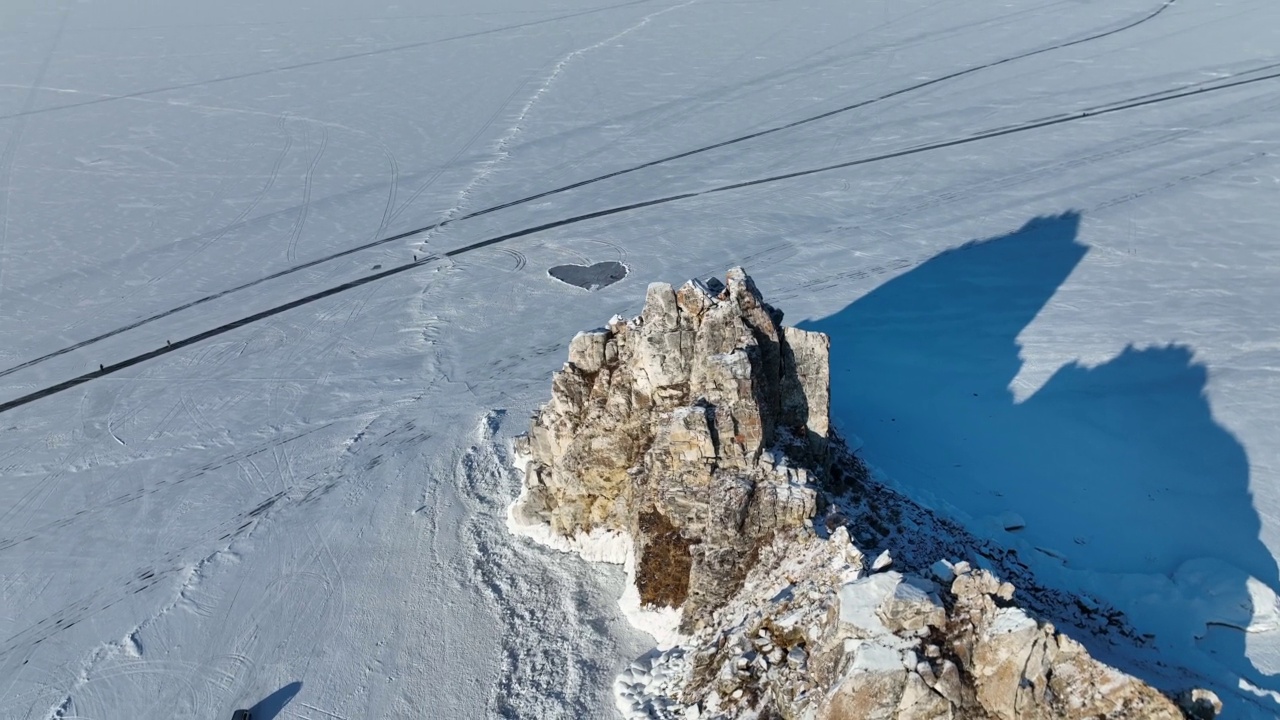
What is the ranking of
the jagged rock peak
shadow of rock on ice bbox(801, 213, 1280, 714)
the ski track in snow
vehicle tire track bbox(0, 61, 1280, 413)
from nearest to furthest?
the jagged rock peak, shadow of rock on ice bbox(801, 213, 1280, 714), vehicle tire track bbox(0, 61, 1280, 413), the ski track in snow

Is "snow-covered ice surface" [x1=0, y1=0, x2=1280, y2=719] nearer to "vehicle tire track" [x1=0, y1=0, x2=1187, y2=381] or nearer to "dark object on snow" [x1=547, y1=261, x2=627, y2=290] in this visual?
"vehicle tire track" [x1=0, y1=0, x2=1187, y2=381]

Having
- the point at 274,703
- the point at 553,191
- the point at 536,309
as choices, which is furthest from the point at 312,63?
the point at 274,703

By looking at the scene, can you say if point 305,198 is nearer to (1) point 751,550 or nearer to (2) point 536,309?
(2) point 536,309

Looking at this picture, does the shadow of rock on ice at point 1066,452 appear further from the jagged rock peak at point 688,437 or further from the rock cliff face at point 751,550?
the jagged rock peak at point 688,437

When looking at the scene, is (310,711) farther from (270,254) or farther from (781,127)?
(781,127)

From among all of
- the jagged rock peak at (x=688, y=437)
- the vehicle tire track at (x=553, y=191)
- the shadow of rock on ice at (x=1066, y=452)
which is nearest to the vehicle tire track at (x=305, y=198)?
the vehicle tire track at (x=553, y=191)

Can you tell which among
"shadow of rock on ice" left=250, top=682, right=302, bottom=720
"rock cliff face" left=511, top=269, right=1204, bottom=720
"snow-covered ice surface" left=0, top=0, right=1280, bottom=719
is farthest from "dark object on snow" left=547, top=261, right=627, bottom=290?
"shadow of rock on ice" left=250, top=682, right=302, bottom=720

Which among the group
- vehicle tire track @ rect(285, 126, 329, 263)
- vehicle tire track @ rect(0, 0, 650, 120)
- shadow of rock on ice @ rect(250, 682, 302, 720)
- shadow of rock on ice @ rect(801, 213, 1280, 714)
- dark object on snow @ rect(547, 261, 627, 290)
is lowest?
shadow of rock on ice @ rect(250, 682, 302, 720)

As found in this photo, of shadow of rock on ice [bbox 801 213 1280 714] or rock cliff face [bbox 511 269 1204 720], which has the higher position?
rock cliff face [bbox 511 269 1204 720]
